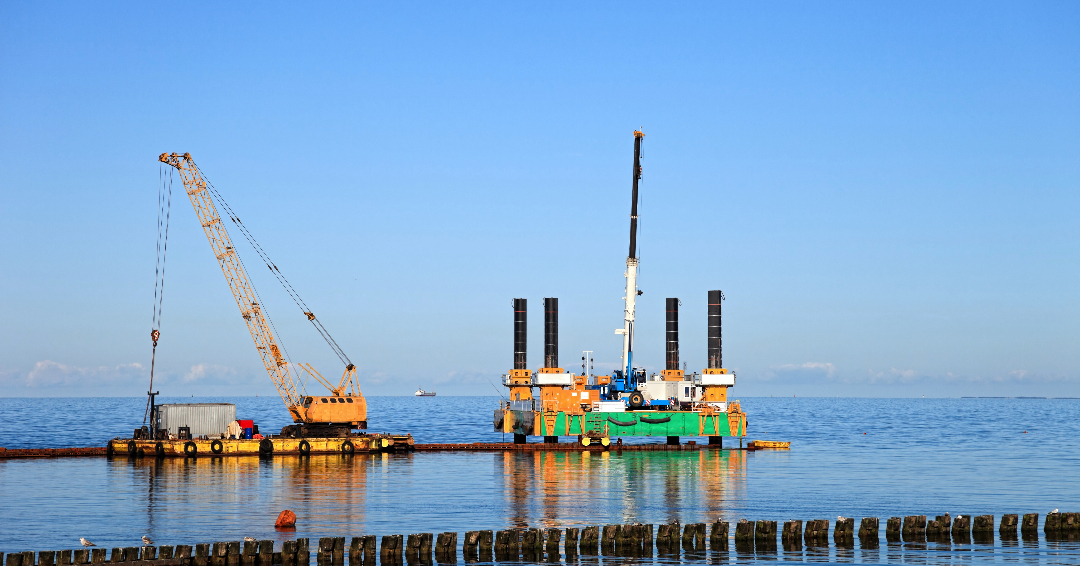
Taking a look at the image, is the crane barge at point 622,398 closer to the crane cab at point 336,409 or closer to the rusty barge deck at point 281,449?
the rusty barge deck at point 281,449

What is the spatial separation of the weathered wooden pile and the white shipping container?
57593 mm

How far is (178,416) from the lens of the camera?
4043 inches

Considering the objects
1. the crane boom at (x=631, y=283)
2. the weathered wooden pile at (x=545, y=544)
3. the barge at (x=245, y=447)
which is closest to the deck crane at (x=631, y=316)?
the crane boom at (x=631, y=283)

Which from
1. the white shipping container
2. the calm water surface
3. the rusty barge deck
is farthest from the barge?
the white shipping container

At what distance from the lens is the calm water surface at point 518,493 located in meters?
52.7

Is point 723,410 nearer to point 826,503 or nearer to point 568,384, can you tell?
point 568,384

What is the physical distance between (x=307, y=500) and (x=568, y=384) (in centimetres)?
4639

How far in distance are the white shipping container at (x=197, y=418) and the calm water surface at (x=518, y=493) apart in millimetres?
5430

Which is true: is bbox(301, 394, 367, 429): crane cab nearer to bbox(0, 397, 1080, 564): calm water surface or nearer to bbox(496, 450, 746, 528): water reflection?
bbox(0, 397, 1080, 564): calm water surface

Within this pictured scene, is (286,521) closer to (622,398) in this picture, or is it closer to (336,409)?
(336,409)

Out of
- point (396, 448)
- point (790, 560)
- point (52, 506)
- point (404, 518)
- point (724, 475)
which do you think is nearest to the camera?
point (790, 560)

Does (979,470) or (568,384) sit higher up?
(568,384)

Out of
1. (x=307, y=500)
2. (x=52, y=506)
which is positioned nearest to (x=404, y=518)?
(x=307, y=500)

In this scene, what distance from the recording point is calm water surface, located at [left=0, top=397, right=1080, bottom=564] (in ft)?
173
